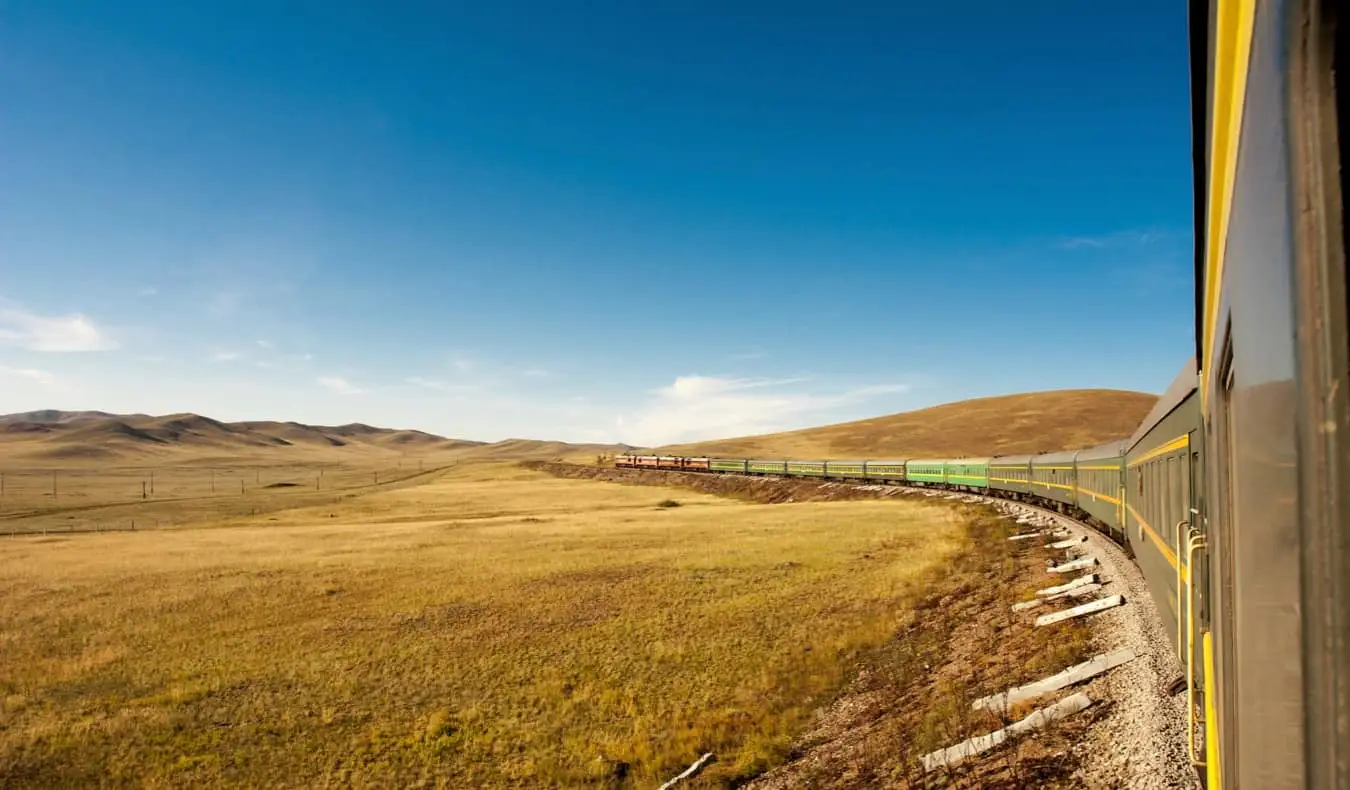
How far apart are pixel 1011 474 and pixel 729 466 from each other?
153ft

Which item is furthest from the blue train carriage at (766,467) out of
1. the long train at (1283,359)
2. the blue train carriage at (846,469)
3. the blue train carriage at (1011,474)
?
the long train at (1283,359)

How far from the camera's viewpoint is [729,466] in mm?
86375

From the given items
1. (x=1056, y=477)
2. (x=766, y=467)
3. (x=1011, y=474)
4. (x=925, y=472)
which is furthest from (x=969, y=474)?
(x=766, y=467)

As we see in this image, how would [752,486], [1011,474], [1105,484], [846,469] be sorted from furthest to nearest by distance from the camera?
1. [752,486]
2. [846,469]
3. [1011,474]
4. [1105,484]

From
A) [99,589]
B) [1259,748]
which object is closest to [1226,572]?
[1259,748]

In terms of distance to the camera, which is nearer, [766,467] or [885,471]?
[885,471]

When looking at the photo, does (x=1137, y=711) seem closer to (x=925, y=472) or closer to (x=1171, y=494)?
(x=1171, y=494)

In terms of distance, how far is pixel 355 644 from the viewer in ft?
59.8

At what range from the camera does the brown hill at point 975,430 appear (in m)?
121

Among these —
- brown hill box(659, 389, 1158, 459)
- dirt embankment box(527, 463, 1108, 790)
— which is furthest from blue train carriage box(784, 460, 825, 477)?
brown hill box(659, 389, 1158, 459)

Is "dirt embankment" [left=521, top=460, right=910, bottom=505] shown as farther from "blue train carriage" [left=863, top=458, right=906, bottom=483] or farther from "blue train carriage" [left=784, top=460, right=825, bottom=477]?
"blue train carriage" [left=863, top=458, right=906, bottom=483]

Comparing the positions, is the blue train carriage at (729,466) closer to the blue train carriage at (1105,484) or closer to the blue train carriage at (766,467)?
the blue train carriage at (766,467)

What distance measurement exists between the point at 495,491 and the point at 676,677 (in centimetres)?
7148

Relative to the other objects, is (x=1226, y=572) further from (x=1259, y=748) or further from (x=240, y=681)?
(x=240, y=681)
